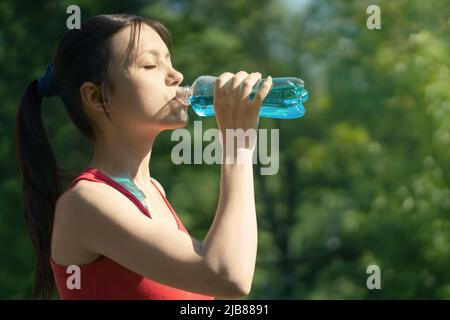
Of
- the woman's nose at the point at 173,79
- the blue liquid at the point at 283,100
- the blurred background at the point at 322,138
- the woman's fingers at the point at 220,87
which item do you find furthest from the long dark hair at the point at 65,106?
the blurred background at the point at 322,138

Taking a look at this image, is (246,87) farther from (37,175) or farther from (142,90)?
(37,175)

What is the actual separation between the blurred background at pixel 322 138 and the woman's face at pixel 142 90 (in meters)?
3.68

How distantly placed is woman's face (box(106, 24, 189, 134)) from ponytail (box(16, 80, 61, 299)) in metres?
0.20

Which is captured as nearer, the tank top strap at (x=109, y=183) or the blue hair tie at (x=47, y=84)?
the tank top strap at (x=109, y=183)

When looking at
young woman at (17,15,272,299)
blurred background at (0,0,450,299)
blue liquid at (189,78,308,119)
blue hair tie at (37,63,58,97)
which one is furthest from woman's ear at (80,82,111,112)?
blurred background at (0,0,450,299)

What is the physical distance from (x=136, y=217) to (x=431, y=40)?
4530mm

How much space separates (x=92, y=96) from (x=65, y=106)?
0.38 ft

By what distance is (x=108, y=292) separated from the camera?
1.75 meters

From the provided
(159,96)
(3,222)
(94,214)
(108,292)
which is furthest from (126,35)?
(3,222)

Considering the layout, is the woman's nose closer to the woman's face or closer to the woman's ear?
the woman's face

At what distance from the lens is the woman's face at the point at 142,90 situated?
183 cm

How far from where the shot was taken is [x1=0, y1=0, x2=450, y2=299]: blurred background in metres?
5.71

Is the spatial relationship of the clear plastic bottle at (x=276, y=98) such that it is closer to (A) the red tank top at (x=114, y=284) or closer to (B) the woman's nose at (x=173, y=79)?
(B) the woman's nose at (x=173, y=79)
